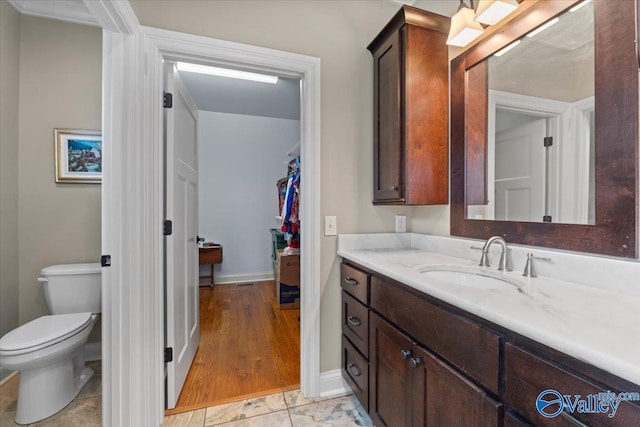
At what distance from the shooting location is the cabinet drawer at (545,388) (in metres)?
0.47

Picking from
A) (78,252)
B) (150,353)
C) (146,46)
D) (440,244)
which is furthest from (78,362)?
(440,244)

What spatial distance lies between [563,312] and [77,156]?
2891 mm

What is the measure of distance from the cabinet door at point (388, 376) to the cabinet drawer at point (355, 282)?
121mm

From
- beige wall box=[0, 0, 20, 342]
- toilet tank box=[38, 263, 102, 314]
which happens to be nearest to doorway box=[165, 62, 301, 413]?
toilet tank box=[38, 263, 102, 314]

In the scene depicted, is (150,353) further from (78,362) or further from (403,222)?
(403,222)

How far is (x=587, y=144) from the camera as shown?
970 mm

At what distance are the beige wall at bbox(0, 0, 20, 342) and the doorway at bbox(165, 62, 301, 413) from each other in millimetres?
1031

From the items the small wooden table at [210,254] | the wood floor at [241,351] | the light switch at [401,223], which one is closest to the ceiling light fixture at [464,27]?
the light switch at [401,223]

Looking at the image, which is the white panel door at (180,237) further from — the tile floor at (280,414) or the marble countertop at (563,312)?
the marble countertop at (563,312)

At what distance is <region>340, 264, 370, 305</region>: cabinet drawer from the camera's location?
1.38 metres

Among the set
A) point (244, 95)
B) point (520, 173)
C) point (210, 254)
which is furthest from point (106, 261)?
point (244, 95)

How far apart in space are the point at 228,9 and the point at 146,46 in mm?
499

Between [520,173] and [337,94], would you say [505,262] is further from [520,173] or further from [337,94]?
[337,94]

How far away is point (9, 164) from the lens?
1.88m
